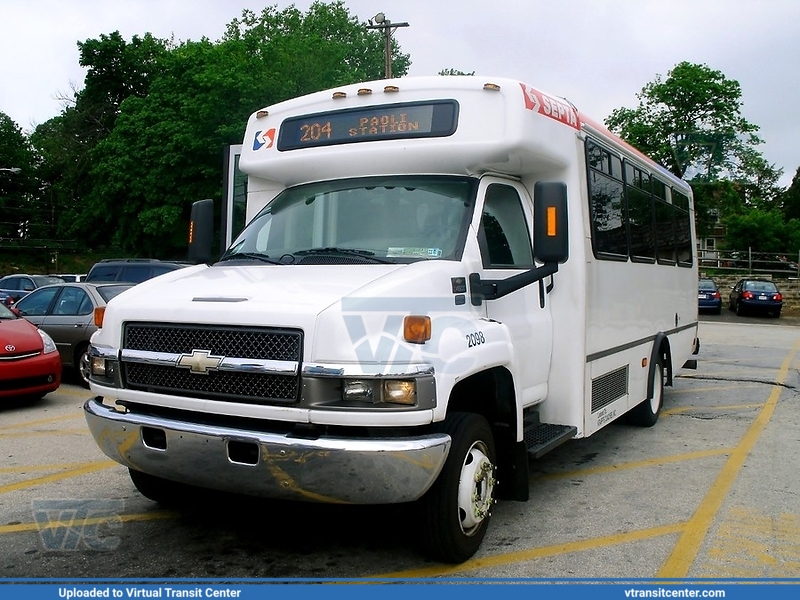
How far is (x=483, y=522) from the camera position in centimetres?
464

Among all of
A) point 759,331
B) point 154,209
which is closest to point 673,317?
point 759,331

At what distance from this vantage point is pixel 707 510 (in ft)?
18.6

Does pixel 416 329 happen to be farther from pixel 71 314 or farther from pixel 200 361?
pixel 71 314

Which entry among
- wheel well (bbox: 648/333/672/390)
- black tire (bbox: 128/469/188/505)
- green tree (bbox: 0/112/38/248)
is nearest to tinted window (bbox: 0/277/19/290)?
wheel well (bbox: 648/333/672/390)

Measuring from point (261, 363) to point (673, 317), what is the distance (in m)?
6.66

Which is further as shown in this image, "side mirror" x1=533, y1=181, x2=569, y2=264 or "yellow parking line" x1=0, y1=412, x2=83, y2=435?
"yellow parking line" x1=0, y1=412, x2=83, y2=435

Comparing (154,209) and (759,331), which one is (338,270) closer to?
(759,331)

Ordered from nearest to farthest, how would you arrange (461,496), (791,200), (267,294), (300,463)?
(300,463) → (267,294) → (461,496) → (791,200)

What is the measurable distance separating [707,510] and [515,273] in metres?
2.17

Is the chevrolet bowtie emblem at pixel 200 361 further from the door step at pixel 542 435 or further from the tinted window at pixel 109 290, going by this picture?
the tinted window at pixel 109 290

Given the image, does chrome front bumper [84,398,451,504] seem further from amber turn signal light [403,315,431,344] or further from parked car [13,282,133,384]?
parked car [13,282,133,384]

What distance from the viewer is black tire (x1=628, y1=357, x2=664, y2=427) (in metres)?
8.57

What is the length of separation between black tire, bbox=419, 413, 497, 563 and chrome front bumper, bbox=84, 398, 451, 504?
0.25 meters

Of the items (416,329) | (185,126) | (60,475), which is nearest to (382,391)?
(416,329)
